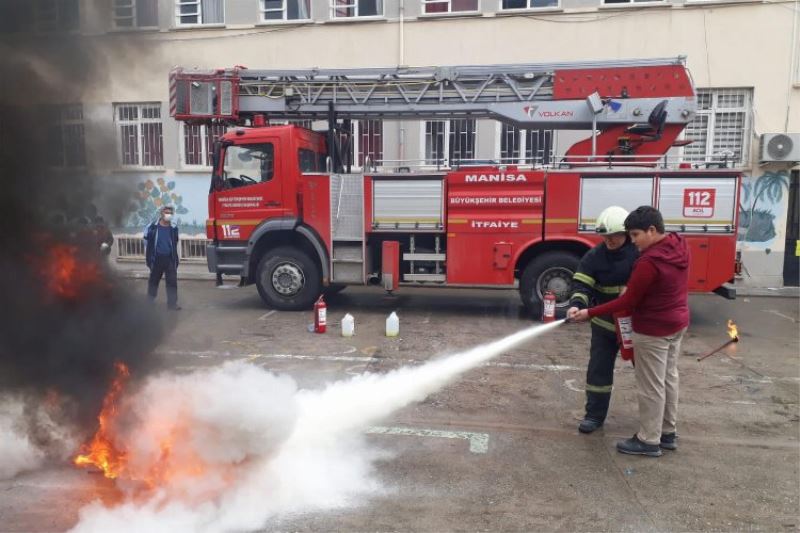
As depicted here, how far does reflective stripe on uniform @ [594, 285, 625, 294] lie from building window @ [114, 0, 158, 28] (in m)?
3.70

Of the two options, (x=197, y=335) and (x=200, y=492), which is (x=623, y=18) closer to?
(x=197, y=335)

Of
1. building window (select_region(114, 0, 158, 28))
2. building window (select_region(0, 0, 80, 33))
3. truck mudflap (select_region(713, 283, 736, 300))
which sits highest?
building window (select_region(114, 0, 158, 28))

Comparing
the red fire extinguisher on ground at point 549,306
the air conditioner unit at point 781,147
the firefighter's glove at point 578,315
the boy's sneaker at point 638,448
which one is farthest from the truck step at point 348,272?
the air conditioner unit at point 781,147

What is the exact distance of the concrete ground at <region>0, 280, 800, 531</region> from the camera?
3424mm

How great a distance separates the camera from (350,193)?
920 centimetres

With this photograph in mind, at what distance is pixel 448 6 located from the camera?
1400 cm

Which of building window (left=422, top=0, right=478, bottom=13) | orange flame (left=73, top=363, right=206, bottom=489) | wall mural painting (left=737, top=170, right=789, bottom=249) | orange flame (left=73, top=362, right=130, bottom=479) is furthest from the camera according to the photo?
building window (left=422, top=0, right=478, bottom=13)

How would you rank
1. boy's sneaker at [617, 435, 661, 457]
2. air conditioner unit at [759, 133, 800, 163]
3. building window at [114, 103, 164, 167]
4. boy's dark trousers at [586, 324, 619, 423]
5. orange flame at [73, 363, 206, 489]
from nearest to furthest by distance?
orange flame at [73, 363, 206, 489] → boy's sneaker at [617, 435, 661, 457] → boy's dark trousers at [586, 324, 619, 423] → air conditioner unit at [759, 133, 800, 163] → building window at [114, 103, 164, 167]

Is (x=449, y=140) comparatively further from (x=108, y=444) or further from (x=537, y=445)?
(x=108, y=444)

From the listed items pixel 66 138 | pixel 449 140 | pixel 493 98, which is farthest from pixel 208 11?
pixel 66 138

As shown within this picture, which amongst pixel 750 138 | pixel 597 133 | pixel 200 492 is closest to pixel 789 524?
pixel 200 492

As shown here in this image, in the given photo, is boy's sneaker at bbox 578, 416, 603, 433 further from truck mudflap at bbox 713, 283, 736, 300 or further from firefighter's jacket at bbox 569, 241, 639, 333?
truck mudflap at bbox 713, 283, 736, 300

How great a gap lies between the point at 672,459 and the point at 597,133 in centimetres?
634

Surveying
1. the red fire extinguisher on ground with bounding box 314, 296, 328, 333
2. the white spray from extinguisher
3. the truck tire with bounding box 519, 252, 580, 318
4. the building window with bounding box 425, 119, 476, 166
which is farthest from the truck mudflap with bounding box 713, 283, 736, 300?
the building window with bounding box 425, 119, 476, 166
